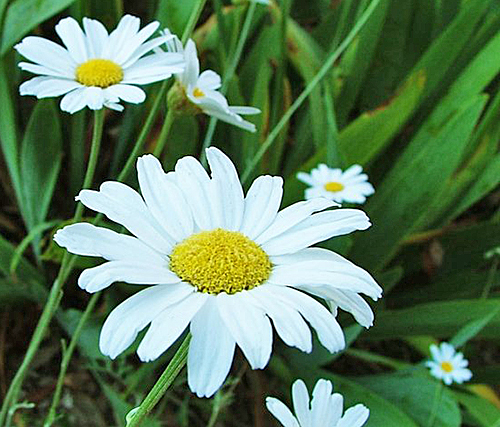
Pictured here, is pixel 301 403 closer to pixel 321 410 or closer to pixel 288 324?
pixel 321 410

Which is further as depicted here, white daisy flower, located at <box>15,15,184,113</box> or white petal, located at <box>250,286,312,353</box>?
white daisy flower, located at <box>15,15,184,113</box>

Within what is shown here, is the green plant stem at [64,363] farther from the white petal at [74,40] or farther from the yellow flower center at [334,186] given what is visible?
the yellow flower center at [334,186]

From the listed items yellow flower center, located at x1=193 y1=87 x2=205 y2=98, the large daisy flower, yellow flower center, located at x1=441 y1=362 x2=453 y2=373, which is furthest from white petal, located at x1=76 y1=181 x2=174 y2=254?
yellow flower center, located at x1=441 y1=362 x2=453 y2=373

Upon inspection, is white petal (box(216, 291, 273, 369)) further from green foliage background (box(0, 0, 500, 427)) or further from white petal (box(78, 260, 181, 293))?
green foliage background (box(0, 0, 500, 427))

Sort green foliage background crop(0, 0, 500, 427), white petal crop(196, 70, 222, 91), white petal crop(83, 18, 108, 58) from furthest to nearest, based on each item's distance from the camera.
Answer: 1. green foliage background crop(0, 0, 500, 427)
2. white petal crop(196, 70, 222, 91)
3. white petal crop(83, 18, 108, 58)

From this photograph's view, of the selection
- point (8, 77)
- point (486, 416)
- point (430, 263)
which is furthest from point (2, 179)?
point (486, 416)

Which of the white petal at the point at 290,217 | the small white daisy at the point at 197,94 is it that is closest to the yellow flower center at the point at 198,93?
the small white daisy at the point at 197,94
